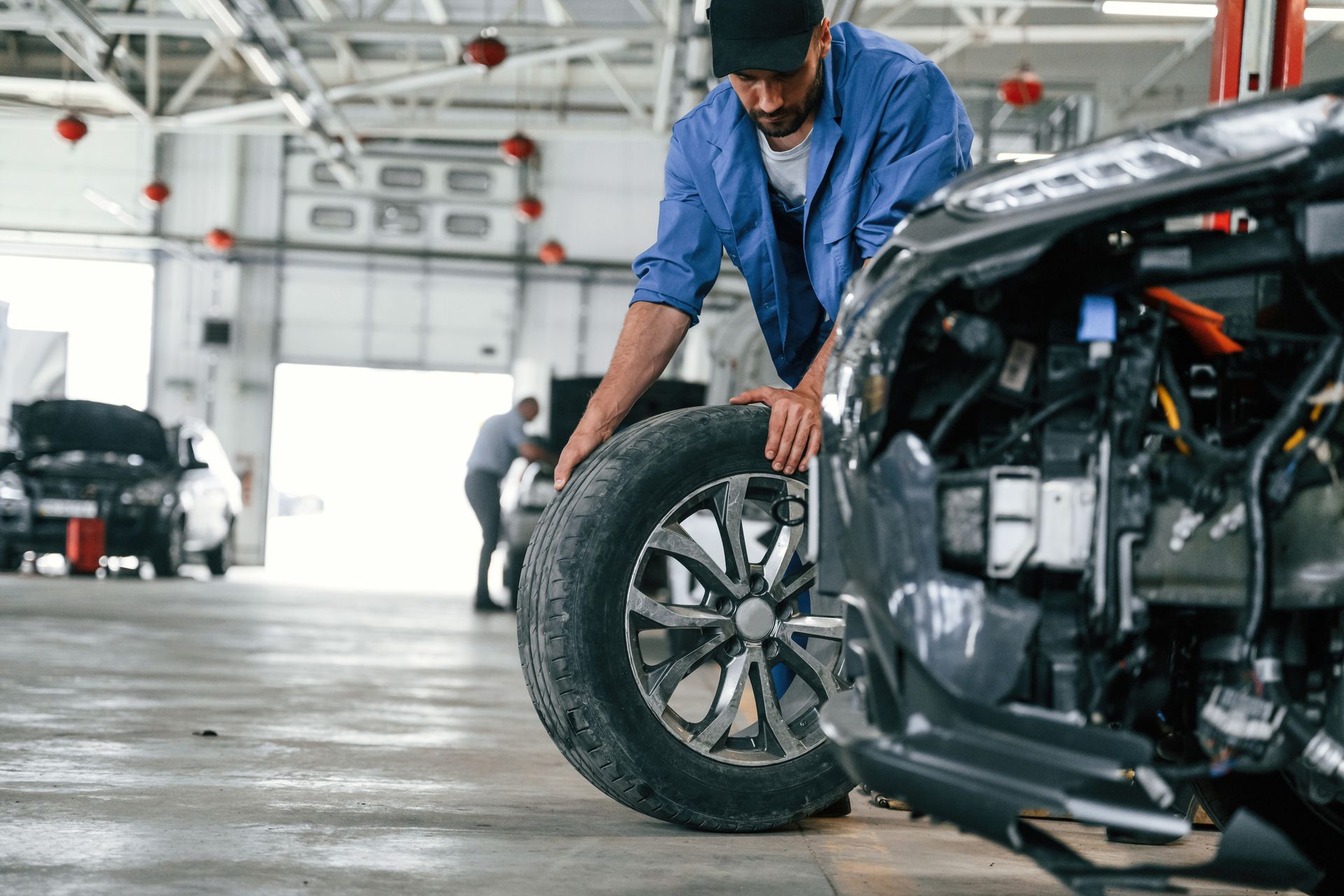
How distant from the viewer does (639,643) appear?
2367 mm

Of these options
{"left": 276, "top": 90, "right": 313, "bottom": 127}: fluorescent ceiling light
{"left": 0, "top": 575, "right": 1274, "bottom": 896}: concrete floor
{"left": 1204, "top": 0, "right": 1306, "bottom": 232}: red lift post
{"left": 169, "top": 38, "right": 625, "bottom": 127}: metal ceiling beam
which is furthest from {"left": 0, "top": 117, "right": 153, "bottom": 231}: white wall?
{"left": 1204, "top": 0, "right": 1306, "bottom": 232}: red lift post

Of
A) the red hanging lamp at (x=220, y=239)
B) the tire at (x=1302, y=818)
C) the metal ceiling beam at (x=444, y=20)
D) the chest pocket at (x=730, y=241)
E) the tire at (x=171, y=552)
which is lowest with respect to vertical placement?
the tire at (x=171, y=552)

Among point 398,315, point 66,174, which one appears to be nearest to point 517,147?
point 398,315

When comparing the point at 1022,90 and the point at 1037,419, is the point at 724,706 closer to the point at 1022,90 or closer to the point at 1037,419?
the point at 1037,419

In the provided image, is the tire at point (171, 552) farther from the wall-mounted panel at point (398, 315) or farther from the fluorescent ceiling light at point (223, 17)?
the wall-mounted panel at point (398, 315)

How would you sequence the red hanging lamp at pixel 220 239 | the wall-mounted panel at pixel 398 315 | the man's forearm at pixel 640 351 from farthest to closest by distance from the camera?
the wall-mounted panel at pixel 398 315 → the red hanging lamp at pixel 220 239 → the man's forearm at pixel 640 351

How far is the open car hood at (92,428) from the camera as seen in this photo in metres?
11.9

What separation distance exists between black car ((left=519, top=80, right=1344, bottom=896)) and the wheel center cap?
63cm

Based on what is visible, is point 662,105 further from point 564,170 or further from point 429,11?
point 564,170

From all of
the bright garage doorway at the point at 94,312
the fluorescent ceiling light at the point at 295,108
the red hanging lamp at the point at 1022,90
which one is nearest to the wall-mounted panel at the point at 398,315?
the bright garage doorway at the point at 94,312

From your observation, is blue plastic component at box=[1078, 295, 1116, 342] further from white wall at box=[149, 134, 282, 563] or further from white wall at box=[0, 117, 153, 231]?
white wall at box=[0, 117, 153, 231]

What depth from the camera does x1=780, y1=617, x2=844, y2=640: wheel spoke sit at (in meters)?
2.43

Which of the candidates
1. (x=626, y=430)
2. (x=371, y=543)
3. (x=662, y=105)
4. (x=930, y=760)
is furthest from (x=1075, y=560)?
(x=371, y=543)

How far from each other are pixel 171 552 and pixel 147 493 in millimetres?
657
